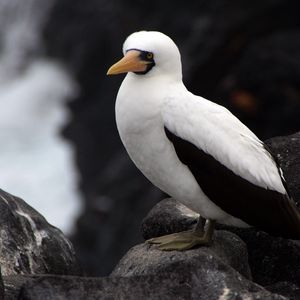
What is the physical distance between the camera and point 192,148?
19.9ft

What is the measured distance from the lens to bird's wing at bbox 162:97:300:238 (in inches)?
238

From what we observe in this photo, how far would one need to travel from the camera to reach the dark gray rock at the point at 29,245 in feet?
21.0

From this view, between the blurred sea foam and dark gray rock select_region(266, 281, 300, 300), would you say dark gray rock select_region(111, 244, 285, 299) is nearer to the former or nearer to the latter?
dark gray rock select_region(266, 281, 300, 300)

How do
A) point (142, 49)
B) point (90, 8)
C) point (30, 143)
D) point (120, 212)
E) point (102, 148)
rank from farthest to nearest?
point (30, 143) → point (90, 8) → point (102, 148) → point (120, 212) → point (142, 49)

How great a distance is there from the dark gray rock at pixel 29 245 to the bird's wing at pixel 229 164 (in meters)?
1.33

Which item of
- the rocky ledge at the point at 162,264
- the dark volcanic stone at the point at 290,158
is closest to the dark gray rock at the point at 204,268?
the rocky ledge at the point at 162,264

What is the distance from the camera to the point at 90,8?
1927cm

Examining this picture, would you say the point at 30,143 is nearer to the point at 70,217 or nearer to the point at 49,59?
the point at 49,59

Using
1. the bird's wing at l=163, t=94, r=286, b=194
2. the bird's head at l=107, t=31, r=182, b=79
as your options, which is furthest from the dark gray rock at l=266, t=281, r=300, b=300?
the bird's head at l=107, t=31, r=182, b=79

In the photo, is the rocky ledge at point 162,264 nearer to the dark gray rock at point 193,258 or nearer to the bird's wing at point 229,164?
the dark gray rock at point 193,258

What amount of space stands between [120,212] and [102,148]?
9.08 ft

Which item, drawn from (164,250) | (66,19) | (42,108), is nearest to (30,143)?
(42,108)

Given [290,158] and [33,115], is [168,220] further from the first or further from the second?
[33,115]

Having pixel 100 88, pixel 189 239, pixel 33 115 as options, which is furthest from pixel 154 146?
pixel 33 115
